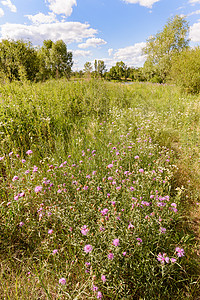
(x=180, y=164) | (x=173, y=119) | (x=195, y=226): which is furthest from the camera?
(x=173, y=119)

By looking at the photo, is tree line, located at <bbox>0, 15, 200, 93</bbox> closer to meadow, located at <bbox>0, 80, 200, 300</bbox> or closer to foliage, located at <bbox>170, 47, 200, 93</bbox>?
foliage, located at <bbox>170, 47, 200, 93</bbox>

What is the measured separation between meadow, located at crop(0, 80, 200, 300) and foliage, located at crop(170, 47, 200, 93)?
14.7 feet

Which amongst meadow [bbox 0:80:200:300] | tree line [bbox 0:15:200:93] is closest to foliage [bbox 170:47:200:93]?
tree line [bbox 0:15:200:93]

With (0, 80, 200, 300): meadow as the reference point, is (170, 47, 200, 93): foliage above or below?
above

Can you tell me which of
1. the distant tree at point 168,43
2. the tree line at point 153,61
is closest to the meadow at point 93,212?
the tree line at point 153,61

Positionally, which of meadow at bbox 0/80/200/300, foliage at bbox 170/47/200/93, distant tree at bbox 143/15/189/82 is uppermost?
distant tree at bbox 143/15/189/82

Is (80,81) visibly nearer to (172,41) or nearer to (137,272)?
(137,272)

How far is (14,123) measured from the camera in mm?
3246

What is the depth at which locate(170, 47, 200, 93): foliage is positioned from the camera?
8.07 meters

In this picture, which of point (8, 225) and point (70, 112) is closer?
point (8, 225)

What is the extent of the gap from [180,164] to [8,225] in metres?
2.92

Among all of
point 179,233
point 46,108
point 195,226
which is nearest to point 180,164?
point 195,226

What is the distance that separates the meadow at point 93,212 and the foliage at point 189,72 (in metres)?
4.47

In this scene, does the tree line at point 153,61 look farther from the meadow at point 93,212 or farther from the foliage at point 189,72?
the meadow at point 93,212
